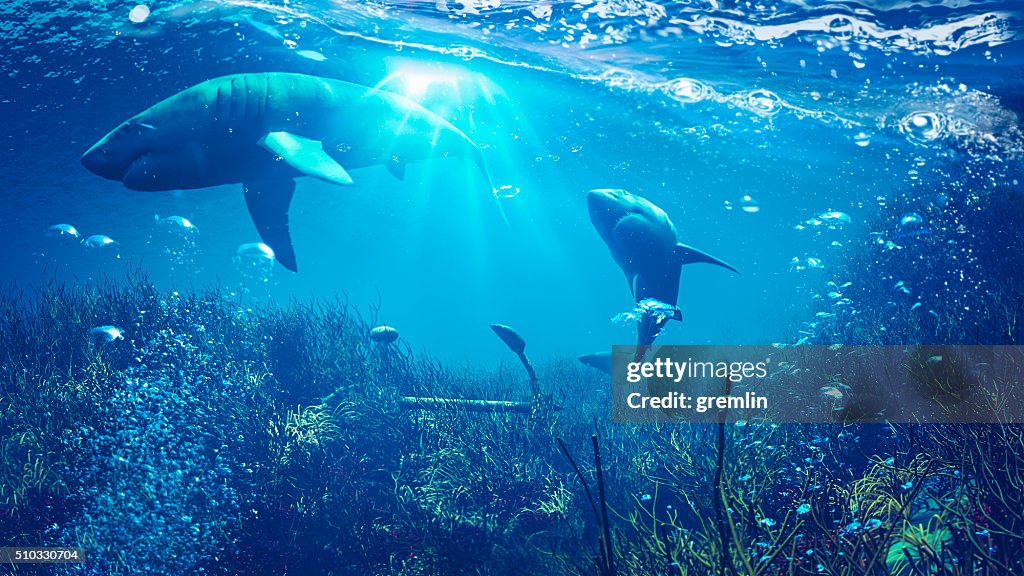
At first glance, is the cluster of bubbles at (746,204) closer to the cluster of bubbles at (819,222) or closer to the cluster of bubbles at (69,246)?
the cluster of bubbles at (819,222)

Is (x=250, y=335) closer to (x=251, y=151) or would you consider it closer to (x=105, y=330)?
(x=105, y=330)

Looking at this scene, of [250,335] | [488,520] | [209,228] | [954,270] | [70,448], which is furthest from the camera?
[209,228]

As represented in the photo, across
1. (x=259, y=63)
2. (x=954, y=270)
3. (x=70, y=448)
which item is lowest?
(x=70, y=448)

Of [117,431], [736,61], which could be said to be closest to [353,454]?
[117,431]

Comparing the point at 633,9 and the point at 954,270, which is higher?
the point at 633,9

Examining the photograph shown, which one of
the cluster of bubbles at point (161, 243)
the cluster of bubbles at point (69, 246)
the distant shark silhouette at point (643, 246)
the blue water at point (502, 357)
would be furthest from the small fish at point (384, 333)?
the cluster of bubbles at point (69, 246)

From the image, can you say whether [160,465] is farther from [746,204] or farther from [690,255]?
[746,204]

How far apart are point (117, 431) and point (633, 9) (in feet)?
36.1

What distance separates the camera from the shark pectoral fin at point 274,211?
5.44 metres

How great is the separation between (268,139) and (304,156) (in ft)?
1.41

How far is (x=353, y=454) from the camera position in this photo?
8.03 m

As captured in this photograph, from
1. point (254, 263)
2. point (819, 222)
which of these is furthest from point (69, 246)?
point (819, 222)

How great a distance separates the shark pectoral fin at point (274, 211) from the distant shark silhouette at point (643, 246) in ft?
11.4

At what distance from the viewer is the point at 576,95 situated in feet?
48.3
